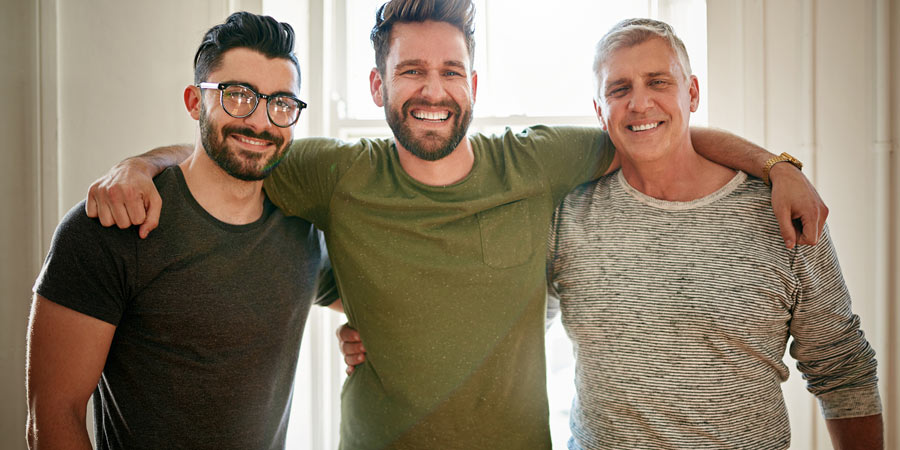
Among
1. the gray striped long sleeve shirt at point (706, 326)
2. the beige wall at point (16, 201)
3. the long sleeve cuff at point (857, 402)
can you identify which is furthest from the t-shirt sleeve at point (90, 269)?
the long sleeve cuff at point (857, 402)

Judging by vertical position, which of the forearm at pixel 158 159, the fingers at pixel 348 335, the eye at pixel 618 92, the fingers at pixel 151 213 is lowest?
the fingers at pixel 348 335

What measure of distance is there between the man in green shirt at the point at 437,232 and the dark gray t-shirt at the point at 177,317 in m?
0.10

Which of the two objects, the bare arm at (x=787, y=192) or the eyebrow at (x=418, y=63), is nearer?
the bare arm at (x=787, y=192)

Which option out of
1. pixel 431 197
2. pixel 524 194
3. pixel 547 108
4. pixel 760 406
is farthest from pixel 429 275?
pixel 547 108

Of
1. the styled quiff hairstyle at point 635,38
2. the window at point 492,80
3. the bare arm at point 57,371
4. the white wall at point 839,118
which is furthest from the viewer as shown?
the window at point 492,80

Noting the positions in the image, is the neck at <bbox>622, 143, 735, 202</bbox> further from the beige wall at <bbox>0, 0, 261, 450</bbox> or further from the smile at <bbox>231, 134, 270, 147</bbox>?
the beige wall at <bbox>0, 0, 261, 450</bbox>

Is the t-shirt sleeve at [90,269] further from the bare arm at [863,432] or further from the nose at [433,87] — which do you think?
the bare arm at [863,432]

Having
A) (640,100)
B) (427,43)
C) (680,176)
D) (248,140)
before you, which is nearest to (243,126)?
(248,140)

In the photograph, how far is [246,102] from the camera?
125cm

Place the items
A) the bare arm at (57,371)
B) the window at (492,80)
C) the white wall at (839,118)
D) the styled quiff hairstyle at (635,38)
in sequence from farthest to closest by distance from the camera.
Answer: the window at (492,80) < the white wall at (839,118) < the styled quiff hairstyle at (635,38) < the bare arm at (57,371)

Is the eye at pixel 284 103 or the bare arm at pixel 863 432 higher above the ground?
the eye at pixel 284 103

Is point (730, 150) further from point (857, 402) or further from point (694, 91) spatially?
point (857, 402)

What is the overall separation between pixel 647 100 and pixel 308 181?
2.85 feet

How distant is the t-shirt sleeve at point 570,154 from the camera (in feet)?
4.64
